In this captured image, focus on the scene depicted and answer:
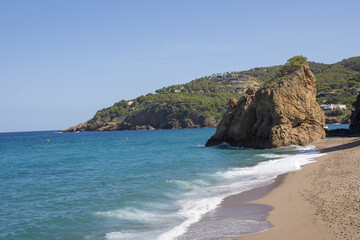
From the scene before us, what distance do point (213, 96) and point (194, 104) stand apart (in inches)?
873

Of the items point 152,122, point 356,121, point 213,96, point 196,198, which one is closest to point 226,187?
point 196,198

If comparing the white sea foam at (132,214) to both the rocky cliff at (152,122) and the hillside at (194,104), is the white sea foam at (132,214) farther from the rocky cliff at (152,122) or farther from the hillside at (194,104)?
the rocky cliff at (152,122)

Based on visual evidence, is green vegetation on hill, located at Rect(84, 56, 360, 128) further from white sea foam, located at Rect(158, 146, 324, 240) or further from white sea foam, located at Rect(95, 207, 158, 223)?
white sea foam, located at Rect(95, 207, 158, 223)

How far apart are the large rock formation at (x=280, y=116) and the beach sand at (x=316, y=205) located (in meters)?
16.5

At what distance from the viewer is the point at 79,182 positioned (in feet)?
62.6

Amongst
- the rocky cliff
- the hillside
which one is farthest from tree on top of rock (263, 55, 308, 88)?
the rocky cliff

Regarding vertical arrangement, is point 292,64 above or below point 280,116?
above

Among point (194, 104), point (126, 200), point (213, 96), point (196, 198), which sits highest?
point (213, 96)

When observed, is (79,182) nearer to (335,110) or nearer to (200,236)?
(200,236)

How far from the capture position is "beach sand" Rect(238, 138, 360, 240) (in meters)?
8.12

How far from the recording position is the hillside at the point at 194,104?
108 m

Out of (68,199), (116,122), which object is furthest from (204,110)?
(68,199)

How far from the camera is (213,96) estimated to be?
152 metres

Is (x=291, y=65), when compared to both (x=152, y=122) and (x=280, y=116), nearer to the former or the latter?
(x=280, y=116)
